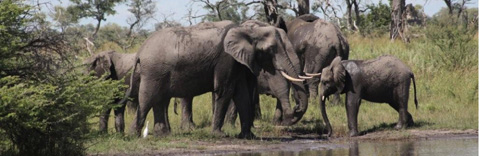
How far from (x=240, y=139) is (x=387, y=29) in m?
26.5

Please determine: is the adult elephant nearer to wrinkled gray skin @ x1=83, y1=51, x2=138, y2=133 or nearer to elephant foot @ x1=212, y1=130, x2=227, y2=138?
wrinkled gray skin @ x1=83, y1=51, x2=138, y2=133

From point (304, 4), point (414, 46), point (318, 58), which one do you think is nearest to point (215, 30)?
point (318, 58)

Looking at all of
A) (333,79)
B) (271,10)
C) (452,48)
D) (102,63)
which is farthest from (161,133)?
(452,48)

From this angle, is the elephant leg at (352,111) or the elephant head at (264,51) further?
the elephant leg at (352,111)

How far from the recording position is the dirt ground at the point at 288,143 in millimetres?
14273

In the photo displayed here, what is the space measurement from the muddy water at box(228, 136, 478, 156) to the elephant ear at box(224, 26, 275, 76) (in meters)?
1.52

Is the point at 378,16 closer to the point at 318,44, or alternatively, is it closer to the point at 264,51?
the point at 318,44

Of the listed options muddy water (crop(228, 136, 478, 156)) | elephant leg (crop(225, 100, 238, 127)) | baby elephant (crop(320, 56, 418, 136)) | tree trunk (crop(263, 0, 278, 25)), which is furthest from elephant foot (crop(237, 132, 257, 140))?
tree trunk (crop(263, 0, 278, 25))

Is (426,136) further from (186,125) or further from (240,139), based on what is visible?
(186,125)

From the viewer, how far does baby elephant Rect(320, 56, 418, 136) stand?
16.6 metres

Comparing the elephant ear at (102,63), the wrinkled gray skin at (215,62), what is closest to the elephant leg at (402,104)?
the wrinkled gray skin at (215,62)

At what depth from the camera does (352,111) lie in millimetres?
16531

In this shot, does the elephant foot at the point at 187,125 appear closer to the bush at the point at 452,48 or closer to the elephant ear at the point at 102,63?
the elephant ear at the point at 102,63

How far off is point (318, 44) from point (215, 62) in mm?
4358
